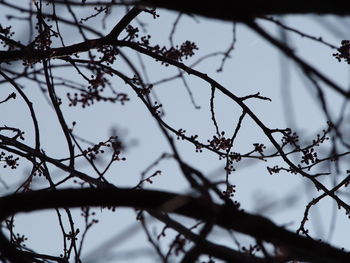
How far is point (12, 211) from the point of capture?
2.10 m

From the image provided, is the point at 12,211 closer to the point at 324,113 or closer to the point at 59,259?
the point at 59,259

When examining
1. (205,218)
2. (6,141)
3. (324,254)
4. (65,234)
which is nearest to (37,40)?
(6,141)

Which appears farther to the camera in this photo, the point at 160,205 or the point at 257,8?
the point at 160,205

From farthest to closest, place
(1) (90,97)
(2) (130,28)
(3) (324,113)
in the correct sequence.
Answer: (1) (90,97) < (2) (130,28) < (3) (324,113)

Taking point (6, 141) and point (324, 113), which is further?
point (6, 141)

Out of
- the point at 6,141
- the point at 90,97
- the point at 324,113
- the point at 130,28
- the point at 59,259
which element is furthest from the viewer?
the point at 90,97

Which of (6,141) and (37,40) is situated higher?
(37,40)

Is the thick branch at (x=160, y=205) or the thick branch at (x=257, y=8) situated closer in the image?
the thick branch at (x=257, y=8)

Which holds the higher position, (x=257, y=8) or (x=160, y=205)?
(x=257, y=8)

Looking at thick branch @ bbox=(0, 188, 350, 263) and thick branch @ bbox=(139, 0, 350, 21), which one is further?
thick branch @ bbox=(0, 188, 350, 263)

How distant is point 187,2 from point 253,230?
1.17 metres

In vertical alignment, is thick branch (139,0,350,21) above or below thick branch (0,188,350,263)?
above

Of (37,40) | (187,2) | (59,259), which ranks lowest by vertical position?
(59,259)

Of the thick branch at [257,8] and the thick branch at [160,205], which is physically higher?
the thick branch at [257,8]
